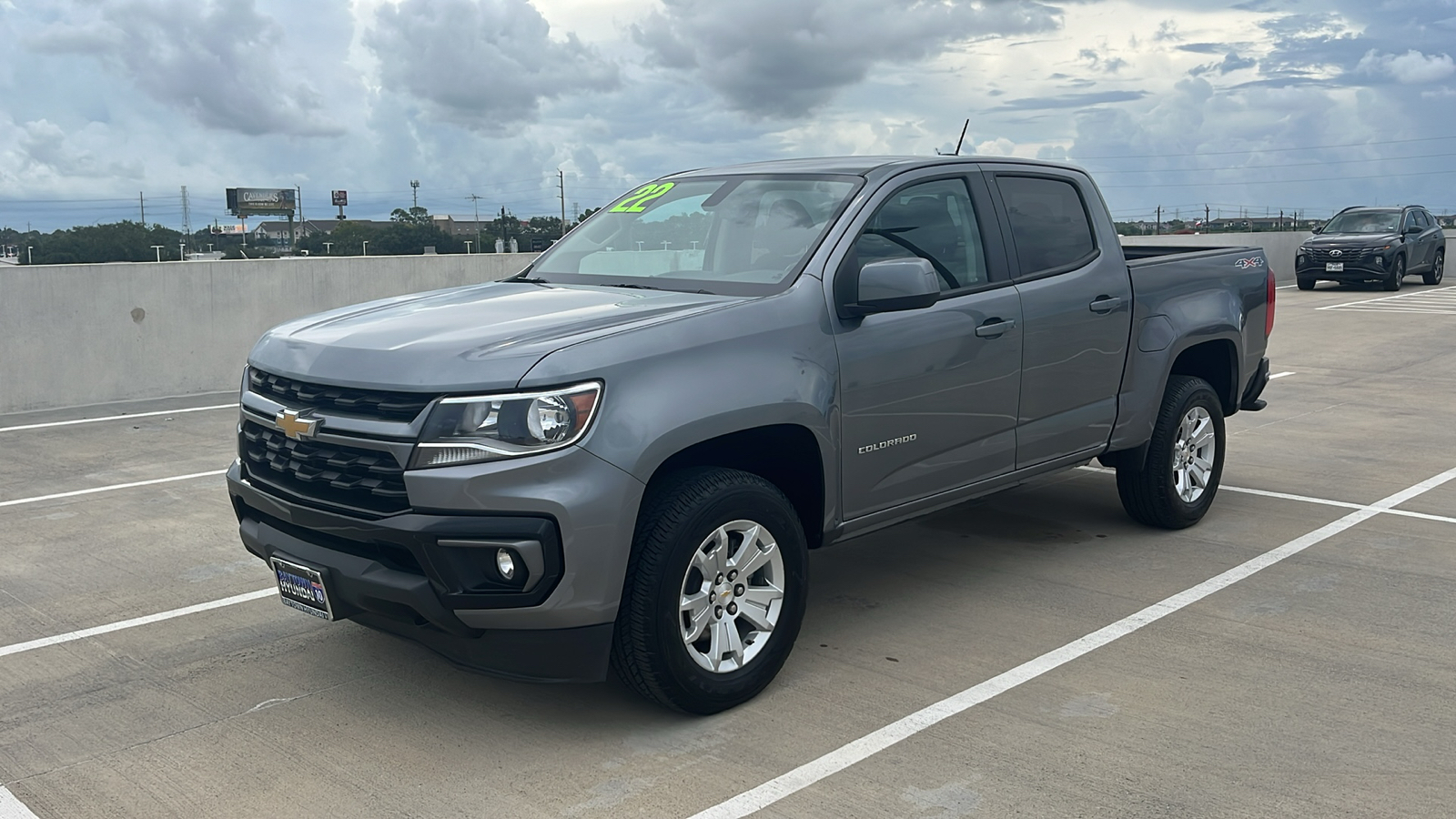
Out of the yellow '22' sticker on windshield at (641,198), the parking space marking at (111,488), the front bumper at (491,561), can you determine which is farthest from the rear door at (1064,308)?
A: the parking space marking at (111,488)

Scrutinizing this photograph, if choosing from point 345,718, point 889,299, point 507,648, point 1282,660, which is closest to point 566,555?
point 507,648

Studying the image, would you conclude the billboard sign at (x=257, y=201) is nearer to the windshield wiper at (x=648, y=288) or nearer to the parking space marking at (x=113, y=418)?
the parking space marking at (x=113, y=418)

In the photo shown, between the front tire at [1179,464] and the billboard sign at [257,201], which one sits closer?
the front tire at [1179,464]

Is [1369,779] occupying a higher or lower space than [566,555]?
lower

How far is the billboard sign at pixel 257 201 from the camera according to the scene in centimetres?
2865

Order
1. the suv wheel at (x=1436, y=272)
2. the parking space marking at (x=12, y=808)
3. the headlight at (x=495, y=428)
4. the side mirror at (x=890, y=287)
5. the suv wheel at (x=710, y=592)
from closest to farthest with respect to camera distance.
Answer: the parking space marking at (x=12, y=808) < the headlight at (x=495, y=428) < the suv wheel at (x=710, y=592) < the side mirror at (x=890, y=287) < the suv wheel at (x=1436, y=272)

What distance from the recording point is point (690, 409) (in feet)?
12.9

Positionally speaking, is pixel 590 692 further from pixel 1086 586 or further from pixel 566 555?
pixel 1086 586

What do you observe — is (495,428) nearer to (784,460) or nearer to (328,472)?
(328,472)

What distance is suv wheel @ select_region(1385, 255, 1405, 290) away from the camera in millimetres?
24484

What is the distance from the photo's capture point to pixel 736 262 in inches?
190

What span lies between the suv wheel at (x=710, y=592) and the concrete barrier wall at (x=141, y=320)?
8.58 m

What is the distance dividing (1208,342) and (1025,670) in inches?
117

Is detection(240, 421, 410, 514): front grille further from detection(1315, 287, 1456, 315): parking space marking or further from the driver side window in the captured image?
detection(1315, 287, 1456, 315): parking space marking
